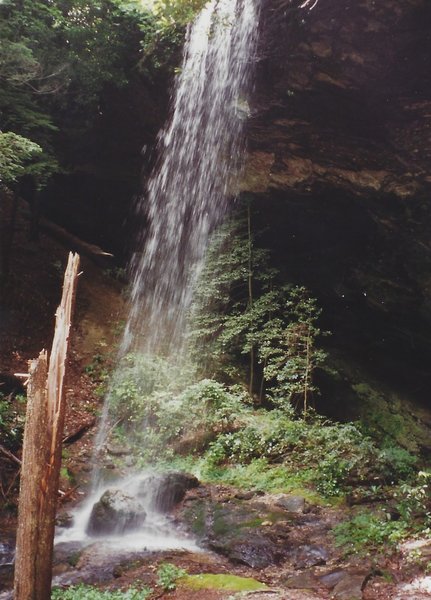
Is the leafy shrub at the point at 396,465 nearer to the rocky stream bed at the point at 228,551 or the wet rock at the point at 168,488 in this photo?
the rocky stream bed at the point at 228,551

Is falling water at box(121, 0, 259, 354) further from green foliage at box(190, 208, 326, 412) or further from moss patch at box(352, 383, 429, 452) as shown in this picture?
moss patch at box(352, 383, 429, 452)

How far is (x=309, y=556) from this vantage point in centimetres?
554

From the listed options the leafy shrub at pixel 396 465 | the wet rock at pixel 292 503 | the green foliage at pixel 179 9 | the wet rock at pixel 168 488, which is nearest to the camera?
the wet rock at pixel 292 503

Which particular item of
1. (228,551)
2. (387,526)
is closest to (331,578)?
(387,526)

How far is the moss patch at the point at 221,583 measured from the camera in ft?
15.5

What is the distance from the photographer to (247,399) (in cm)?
948

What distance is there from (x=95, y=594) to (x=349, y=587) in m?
2.58

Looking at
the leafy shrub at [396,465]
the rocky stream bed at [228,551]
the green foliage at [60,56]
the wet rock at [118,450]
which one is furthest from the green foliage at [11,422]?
the leafy shrub at [396,465]

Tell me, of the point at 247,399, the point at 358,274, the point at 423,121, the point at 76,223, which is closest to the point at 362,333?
the point at 358,274

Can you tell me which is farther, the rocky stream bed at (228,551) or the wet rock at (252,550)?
the wet rock at (252,550)

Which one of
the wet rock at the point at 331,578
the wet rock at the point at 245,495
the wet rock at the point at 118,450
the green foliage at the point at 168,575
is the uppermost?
the wet rock at the point at 331,578

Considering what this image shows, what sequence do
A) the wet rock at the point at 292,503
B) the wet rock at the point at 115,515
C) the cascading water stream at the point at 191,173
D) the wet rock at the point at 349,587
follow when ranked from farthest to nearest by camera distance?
the cascading water stream at the point at 191,173
the wet rock at the point at 292,503
the wet rock at the point at 115,515
the wet rock at the point at 349,587

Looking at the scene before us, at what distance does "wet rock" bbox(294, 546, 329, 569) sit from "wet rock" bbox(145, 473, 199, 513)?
2421mm

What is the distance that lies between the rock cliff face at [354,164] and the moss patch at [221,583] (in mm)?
7243
